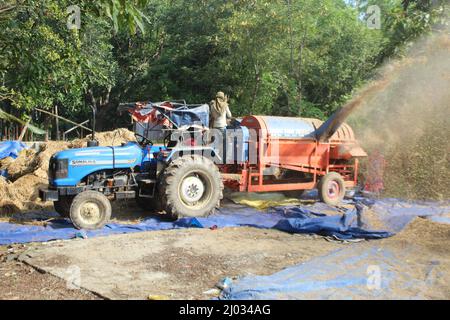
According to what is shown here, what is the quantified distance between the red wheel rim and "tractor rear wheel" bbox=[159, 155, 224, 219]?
9.59ft

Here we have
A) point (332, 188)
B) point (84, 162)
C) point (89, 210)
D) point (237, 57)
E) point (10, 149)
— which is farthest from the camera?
point (237, 57)

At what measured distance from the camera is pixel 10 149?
1398 cm

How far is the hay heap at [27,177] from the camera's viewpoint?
10.1 metres

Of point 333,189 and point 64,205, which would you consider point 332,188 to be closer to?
point 333,189

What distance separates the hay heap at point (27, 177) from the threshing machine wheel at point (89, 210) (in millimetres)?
2342

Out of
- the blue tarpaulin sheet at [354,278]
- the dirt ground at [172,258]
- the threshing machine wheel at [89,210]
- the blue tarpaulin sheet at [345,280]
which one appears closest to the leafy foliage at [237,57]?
the threshing machine wheel at [89,210]

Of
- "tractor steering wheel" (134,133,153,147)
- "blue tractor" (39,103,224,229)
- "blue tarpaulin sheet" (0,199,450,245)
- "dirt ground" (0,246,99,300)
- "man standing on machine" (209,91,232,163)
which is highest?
"man standing on machine" (209,91,232,163)

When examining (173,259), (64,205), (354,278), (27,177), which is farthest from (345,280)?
(27,177)

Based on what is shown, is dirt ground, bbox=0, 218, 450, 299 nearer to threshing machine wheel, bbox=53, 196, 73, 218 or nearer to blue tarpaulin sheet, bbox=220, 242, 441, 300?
blue tarpaulin sheet, bbox=220, 242, 441, 300

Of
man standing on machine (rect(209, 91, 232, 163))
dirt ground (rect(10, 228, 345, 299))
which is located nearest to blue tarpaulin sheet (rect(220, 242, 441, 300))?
dirt ground (rect(10, 228, 345, 299))

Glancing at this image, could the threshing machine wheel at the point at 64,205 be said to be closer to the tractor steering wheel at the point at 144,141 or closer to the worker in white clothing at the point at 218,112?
the tractor steering wheel at the point at 144,141

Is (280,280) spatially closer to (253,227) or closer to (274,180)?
(253,227)

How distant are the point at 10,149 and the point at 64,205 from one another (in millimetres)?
6118

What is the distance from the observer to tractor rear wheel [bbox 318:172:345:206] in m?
10.7
